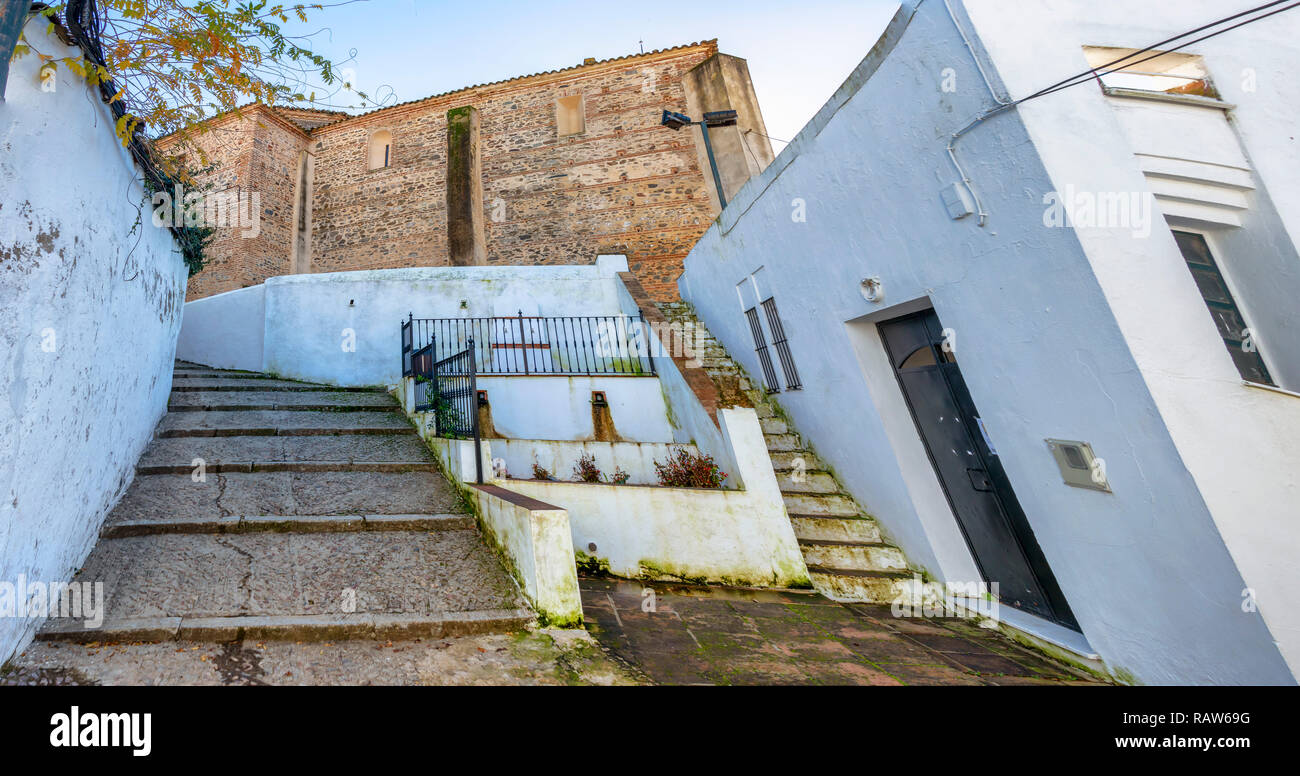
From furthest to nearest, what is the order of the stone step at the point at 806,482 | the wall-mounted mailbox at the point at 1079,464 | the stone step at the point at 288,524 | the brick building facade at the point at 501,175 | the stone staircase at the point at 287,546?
the brick building facade at the point at 501,175, the stone step at the point at 806,482, the stone step at the point at 288,524, the wall-mounted mailbox at the point at 1079,464, the stone staircase at the point at 287,546

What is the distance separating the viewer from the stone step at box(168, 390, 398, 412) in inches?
249

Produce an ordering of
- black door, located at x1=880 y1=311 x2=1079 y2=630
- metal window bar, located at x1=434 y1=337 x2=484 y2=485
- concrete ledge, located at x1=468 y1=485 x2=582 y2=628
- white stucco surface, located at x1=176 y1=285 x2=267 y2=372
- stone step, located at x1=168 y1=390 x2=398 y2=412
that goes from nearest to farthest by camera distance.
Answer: concrete ledge, located at x1=468 y1=485 x2=582 y2=628 → black door, located at x1=880 y1=311 x2=1079 y2=630 → metal window bar, located at x1=434 y1=337 x2=484 y2=485 → stone step, located at x1=168 y1=390 x2=398 y2=412 → white stucco surface, located at x1=176 y1=285 x2=267 y2=372

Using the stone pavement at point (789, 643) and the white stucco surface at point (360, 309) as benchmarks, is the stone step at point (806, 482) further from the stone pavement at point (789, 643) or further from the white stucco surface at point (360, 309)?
the white stucco surface at point (360, 309)

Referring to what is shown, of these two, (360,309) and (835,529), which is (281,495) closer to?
(835,529)

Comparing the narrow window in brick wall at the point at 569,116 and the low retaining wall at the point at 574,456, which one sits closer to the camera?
the low retaining wall at the point at 574,456

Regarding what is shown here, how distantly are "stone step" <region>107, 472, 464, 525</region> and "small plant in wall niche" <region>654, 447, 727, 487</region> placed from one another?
213cm

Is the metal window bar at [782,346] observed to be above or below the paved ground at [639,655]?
above

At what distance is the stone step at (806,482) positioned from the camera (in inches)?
217

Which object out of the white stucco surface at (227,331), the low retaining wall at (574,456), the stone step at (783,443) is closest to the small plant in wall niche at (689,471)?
the low retaining wall at (574,456)

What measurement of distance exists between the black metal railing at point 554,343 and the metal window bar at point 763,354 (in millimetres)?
1744

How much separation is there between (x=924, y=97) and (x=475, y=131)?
14257 mm

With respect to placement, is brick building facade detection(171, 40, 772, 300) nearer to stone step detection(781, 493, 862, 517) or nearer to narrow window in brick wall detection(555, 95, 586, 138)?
narrow window in brick wall detection(555, 95, 586, 138)

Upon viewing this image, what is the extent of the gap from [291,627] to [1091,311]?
4.75m

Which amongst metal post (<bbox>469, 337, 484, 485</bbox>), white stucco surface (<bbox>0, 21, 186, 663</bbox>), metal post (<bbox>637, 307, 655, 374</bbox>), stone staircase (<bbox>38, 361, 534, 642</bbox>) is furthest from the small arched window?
metal post (<bbox>469, 337, 484, 485</bbox>)
